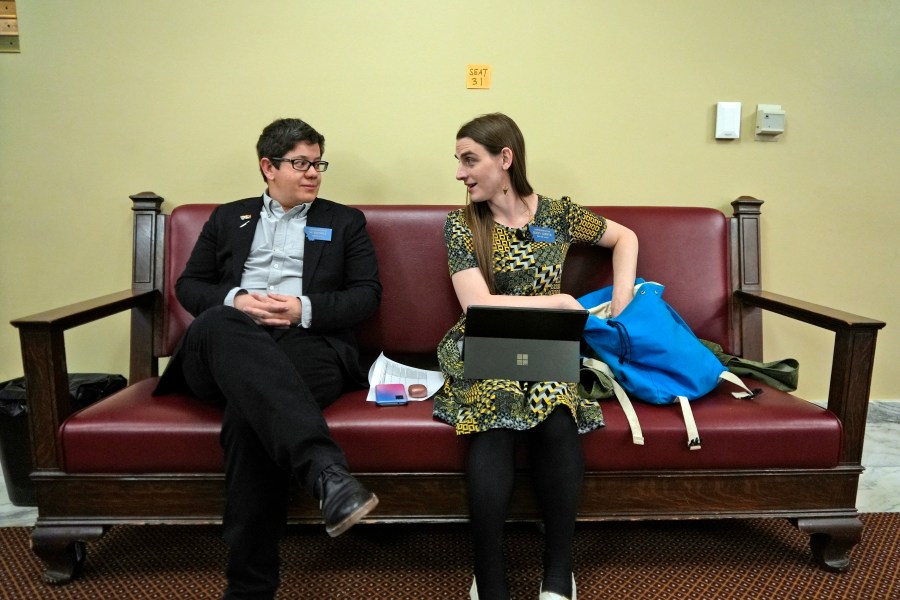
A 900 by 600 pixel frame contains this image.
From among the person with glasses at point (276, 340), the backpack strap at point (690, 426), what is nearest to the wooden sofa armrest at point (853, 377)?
the backpack strap at point (690, 426)

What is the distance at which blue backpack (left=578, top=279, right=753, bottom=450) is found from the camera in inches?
59.4

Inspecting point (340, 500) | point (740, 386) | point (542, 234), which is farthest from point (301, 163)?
point (740, 386)

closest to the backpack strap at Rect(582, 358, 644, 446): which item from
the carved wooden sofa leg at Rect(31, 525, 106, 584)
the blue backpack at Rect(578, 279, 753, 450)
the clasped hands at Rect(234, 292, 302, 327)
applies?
the blue backpack at Rect(578, 279, 753, 450)

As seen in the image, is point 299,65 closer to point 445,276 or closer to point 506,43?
point 506,43

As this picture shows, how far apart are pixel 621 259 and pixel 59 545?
5.54ft

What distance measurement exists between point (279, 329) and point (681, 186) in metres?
1.56

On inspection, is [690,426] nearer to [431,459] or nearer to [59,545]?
[431,459]

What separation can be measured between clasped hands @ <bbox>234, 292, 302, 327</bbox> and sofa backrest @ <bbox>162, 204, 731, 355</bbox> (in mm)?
335

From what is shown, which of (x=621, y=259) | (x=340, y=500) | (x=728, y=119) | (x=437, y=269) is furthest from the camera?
(x=728, y=119)

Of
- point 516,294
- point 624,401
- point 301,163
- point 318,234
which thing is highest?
point 301,163

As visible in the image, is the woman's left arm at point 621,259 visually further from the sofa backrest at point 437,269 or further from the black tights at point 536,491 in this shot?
the black tights at point 536,491

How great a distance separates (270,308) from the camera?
5.22ft

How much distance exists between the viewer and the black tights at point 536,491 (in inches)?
50.7

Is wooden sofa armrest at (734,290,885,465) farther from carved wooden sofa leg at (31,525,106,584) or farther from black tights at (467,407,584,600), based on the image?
carved wooden sofa leg at (31,525,106,584)
